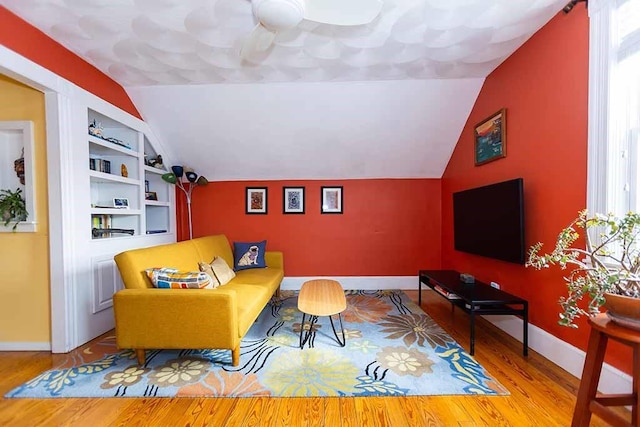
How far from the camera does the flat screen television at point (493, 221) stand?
2.22 m

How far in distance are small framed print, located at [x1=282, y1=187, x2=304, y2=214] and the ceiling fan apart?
2.55 meters

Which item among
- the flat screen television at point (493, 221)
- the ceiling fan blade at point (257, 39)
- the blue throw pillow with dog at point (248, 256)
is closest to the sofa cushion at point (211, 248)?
the blue throw pillow with dog at point (248, 256)

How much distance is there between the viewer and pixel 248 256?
3.53 meters

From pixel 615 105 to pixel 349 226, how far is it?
2.96 metres

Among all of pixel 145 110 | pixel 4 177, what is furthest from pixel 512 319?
pixel 4 177

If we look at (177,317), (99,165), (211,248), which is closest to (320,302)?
(177,317)

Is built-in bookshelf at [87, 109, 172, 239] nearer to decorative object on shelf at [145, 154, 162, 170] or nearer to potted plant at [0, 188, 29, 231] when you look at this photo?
decorative object on shelf at [145, 154, 162, 170]

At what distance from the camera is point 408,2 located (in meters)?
1.80

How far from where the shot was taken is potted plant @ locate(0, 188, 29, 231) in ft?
7.18

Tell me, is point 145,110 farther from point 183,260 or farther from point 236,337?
point 236,337

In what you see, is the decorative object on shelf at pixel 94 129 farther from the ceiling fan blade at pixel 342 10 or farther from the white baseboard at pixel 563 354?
the white baseboard at pixel 563 354

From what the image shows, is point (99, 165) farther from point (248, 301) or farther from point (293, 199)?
point (293, 199)

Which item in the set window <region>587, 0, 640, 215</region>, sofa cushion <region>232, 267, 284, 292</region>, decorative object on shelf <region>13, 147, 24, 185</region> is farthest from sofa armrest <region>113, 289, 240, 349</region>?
window <region>587, 0, 640, 215</region>

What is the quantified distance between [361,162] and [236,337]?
2.79 metres
